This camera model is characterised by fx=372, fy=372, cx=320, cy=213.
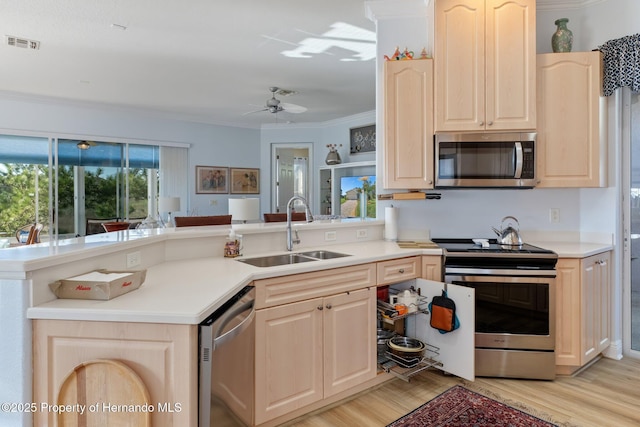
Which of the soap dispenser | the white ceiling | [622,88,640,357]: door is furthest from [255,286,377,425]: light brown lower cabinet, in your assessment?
the white ceiling

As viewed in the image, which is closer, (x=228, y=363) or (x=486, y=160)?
(x=228, y=363)

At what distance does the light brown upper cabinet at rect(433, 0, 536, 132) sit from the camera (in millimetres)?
2658

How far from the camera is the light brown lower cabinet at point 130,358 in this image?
1225mm

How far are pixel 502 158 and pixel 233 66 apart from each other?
3173 millimetres

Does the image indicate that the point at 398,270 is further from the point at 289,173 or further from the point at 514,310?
the point at 289,173

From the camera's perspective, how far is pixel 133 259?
6.18ft

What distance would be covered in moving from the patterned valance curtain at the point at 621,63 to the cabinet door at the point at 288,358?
263cm

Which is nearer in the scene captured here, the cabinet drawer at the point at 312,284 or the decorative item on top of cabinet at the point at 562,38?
the cabinet drawer at the point at 312,284

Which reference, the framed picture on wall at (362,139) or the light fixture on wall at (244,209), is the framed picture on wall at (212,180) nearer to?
the light fixture on wall at (244,209)

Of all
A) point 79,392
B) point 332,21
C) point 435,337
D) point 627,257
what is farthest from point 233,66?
point 627,257

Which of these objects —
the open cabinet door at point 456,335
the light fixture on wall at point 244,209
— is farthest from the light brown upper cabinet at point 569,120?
the light fixture on wall at point 244,209

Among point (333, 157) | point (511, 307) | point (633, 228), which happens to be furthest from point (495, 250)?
point (333, 157)

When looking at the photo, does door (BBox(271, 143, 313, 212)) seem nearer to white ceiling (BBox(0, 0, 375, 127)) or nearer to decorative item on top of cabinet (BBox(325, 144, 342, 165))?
decorative item on top of cabinet (BBox(325, 144, 342, 165))

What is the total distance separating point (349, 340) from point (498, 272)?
1.08 m
